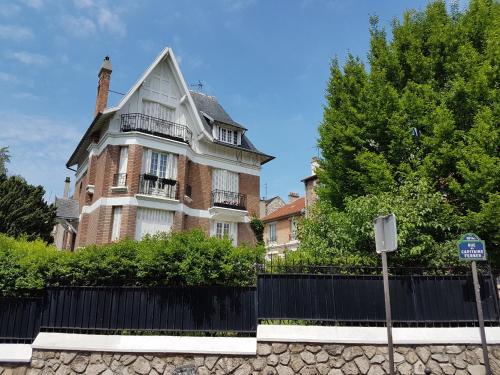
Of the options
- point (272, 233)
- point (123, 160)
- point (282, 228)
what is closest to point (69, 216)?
point (123, 160)

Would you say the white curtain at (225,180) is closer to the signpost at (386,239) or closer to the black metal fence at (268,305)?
the black metal fence at (268,305)

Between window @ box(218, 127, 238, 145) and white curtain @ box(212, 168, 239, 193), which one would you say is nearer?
white curtain @ box(212, 168, 239, 193)

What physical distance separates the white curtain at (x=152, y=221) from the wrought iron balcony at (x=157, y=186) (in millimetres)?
906

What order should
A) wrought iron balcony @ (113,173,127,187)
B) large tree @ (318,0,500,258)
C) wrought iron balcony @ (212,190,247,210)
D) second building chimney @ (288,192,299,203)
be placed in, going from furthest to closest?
second building chimney @ (288,192,299,203) → wrought iron balcony @ (212,190,247,210) → wrought iron balcony @ (113,173,127,187) → large tree @ (318,0,500,258)

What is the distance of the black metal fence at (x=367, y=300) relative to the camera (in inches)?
310

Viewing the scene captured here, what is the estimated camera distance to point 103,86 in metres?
21.5

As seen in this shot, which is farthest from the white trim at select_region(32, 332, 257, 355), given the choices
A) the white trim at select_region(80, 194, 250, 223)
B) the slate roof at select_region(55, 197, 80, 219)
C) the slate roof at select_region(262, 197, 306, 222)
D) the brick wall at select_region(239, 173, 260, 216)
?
the slate roof at select_region(262, 197, 306, 222)

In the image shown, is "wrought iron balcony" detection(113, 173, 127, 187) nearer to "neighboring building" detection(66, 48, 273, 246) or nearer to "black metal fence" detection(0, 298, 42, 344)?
"neighboring building" detection(66, 48, 273, 246)

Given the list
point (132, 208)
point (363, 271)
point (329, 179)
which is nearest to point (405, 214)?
point (363, 271)

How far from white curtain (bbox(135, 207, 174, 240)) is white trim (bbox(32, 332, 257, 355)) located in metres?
10.8

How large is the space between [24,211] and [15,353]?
13.6 m

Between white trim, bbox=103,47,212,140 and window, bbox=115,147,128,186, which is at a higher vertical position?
white trim, bbox=103,47,212,140

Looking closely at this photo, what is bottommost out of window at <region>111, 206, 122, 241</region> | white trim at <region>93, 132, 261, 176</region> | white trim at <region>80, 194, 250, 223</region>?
window at <region>111, 206, 122, 241</region>

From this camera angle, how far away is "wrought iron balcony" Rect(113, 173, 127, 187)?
1906 cm
